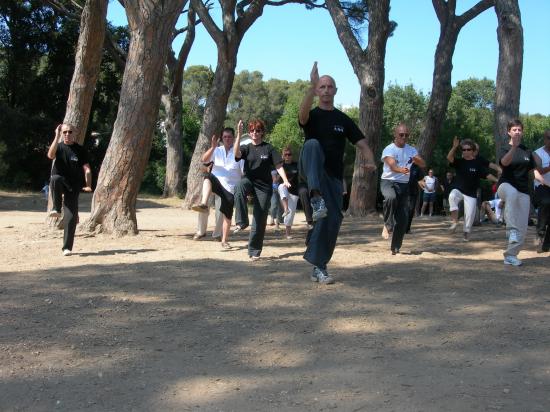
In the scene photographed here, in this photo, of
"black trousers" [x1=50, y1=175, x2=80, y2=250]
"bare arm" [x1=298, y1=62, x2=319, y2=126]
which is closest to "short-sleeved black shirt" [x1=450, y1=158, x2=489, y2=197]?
"bare arm" [x1=298, y1=62, x2=319, y2=126]

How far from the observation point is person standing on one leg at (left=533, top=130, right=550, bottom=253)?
8.41m

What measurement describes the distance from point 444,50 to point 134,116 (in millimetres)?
10310

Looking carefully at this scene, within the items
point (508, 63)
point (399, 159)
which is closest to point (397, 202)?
point (399, 159)

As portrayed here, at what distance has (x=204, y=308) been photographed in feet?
18.6

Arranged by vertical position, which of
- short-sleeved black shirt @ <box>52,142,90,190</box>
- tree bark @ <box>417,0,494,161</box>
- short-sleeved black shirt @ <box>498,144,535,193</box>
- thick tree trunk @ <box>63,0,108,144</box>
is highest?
tree bark @ <box>417,0,494,161</box>

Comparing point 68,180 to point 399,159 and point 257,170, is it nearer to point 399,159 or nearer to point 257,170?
point 257,170

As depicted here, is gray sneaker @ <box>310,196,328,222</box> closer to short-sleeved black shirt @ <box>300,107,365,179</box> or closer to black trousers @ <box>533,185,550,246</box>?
short-sleeved black shirt @ <box>300,107,365,179</box>

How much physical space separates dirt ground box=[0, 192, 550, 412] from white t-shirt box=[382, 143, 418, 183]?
3.72ft

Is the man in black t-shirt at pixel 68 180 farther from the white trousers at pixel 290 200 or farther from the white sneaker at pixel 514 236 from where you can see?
the white sneaker at pixel 514 236

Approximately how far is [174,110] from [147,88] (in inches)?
672

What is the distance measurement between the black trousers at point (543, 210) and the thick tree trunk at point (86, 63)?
795 centimetres

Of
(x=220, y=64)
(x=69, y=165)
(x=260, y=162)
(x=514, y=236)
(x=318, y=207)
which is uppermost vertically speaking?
(x=220, y=64)

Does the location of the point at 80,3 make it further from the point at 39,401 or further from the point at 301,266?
the point at 39,401

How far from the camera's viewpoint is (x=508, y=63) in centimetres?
1160
